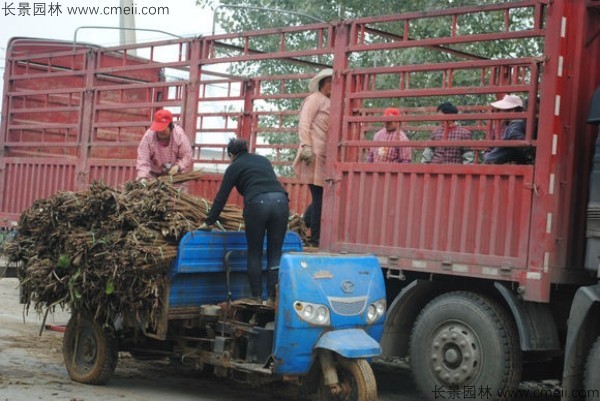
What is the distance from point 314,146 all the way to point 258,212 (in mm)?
1652

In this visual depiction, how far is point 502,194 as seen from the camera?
704cm

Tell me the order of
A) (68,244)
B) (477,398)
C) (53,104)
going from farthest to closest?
(53,104) → (68,244) → (477,398)

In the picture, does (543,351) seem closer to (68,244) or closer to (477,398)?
(477,398)

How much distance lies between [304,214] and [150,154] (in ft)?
5.60

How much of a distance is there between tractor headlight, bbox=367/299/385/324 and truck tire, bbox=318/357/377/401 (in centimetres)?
47

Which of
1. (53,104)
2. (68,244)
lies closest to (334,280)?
(68,244)

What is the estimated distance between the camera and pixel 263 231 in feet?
23.9

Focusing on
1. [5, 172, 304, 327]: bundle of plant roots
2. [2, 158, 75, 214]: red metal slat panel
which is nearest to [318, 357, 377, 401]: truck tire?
[5, 172, 304, 327]: bundle of plant roots

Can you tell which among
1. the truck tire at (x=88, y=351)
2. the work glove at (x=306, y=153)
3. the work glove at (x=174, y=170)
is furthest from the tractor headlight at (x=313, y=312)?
the work glove at (x=174, y=170)

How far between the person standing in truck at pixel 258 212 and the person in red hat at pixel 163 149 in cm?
189

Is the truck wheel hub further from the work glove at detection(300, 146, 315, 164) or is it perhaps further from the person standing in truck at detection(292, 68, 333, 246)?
the work glove at detection(300, 146, 315, 164)

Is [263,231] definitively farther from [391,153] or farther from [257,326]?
[391,153]

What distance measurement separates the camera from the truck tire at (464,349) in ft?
22.9

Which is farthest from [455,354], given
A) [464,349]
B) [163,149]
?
[163,149]
